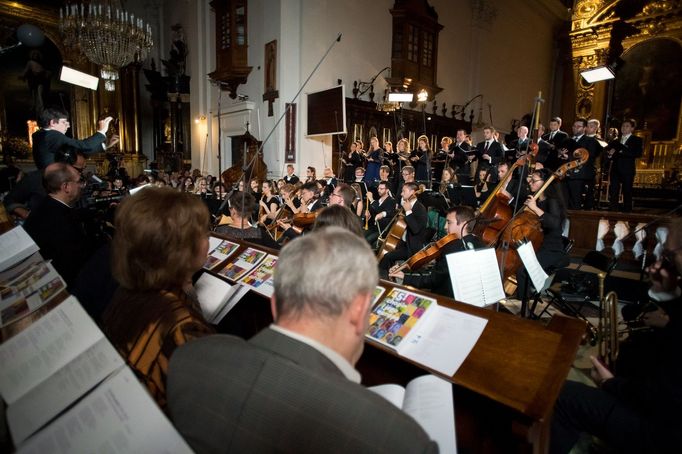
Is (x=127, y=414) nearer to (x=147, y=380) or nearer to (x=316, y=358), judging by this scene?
(x=147, y=380)

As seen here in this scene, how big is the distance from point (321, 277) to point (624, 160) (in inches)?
365

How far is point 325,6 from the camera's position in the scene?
10.5 m

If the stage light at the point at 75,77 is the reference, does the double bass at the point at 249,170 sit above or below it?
below

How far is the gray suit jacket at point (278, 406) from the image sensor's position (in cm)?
74

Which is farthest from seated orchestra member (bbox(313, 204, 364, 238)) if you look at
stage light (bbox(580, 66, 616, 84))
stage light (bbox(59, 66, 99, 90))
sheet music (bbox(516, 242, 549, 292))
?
stage light (bbox(580, 66, 616, 84))

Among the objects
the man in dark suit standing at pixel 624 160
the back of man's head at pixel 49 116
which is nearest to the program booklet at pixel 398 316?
the back of man's head at pixel 49 116

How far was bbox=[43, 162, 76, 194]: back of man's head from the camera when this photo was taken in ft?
8.75

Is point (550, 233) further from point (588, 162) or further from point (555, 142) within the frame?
point (555, 142)

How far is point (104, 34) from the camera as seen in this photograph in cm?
844

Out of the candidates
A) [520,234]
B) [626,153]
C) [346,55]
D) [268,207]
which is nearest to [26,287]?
[520,234]

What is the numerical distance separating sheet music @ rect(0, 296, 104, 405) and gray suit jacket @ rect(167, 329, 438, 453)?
0.59 m

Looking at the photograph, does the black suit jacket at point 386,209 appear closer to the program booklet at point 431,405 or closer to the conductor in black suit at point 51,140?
the conductor in black suit at point 51,140

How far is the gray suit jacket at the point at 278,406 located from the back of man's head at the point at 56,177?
253cm

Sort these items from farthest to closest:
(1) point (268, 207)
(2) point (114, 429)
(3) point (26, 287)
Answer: (1) point (268, 207) → (3) point (26, 287) → (2) point (114, 429)
